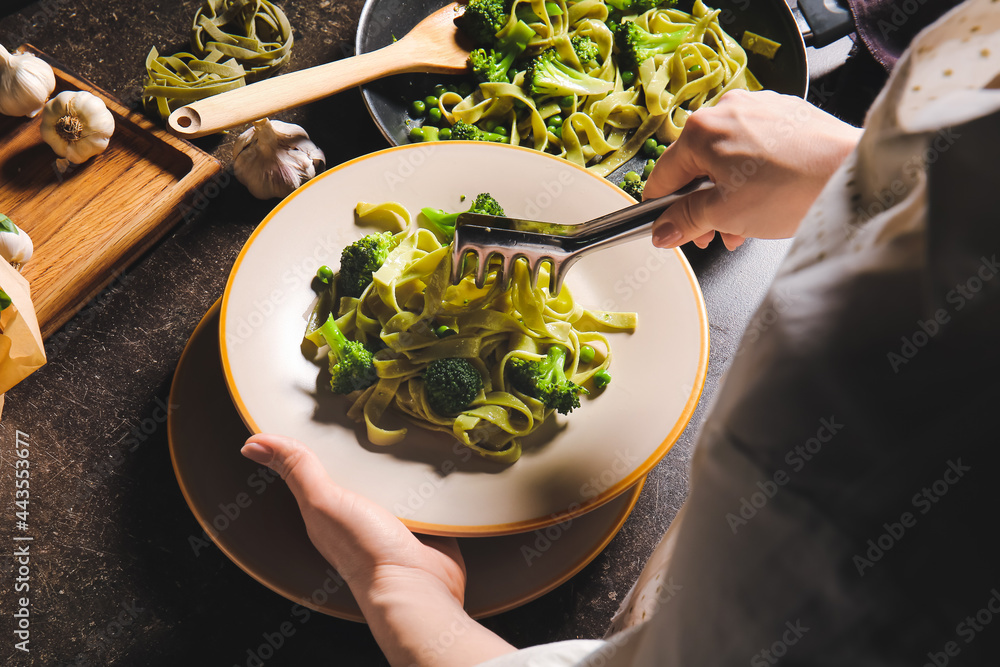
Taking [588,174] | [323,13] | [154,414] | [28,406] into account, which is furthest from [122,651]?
[323,13]

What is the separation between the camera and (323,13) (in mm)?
2865

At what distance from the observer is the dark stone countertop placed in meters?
1.88

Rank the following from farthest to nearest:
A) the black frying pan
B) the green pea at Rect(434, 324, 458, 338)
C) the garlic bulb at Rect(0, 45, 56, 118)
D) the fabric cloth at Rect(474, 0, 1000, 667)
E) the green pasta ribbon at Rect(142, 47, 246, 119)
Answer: the black frying pan, the green pasta ribbon at Rect(142, 47, 246, 119), the garlic bulb at Rect(0, 45, 56, 118), the green pea at Rect(434, 324, 458, 338), the fabric cloth at Rect(474, 0, 1000, 667)

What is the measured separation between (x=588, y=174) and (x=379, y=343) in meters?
0.88

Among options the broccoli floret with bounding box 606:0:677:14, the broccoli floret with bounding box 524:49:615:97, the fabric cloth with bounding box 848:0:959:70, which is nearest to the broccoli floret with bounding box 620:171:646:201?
the broccoli floret with bounding box 524:49:615:97

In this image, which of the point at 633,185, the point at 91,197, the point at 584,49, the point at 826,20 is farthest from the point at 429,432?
the point at 826,20

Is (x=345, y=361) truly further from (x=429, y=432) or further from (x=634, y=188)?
(x=634, y=188)

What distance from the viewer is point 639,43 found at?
9.15 ft

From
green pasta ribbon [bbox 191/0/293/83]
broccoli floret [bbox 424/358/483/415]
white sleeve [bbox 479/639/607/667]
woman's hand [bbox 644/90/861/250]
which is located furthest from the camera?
green pasta ribbon [bbox 191/0/293/83]

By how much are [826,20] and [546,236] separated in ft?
5.95

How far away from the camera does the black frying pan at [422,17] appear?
8.23 ft

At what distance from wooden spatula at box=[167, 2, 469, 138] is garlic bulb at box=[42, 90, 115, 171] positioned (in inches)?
10.6

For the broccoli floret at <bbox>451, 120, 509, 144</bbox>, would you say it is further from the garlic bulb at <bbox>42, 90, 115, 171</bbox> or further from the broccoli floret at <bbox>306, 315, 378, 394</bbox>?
the garlic bulb at <bbox>42, 90, 115, 171</bbox>

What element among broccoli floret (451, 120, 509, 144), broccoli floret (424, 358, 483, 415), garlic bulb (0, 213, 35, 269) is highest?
broccoli floret (451, 120, 509, 144)
